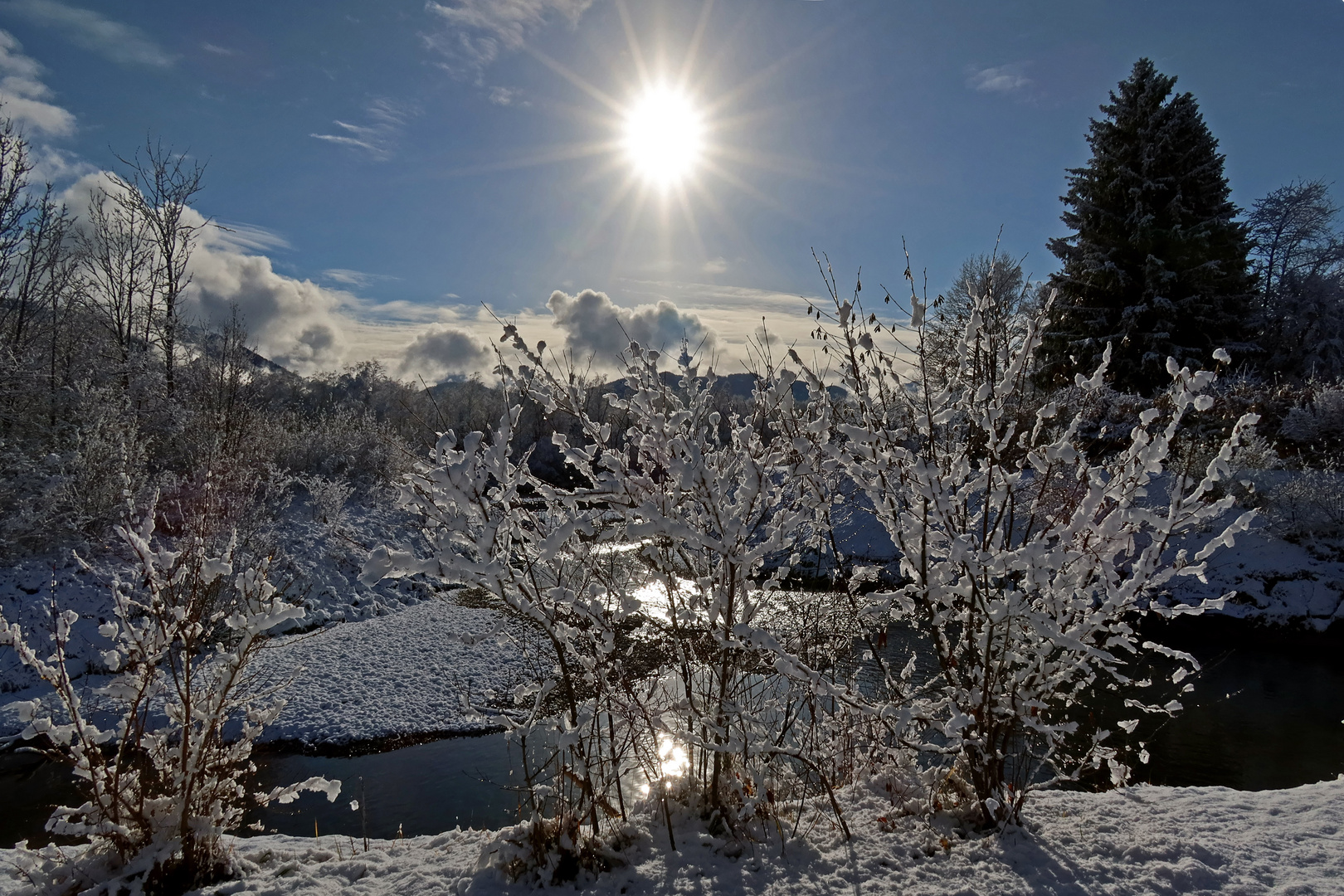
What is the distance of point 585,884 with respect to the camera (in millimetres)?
2725

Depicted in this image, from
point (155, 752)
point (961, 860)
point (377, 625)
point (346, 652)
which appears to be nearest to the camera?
point (961, 860)

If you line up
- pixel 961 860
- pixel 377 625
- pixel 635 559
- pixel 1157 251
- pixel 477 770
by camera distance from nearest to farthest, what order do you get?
pixel 961 860 < pixel 635 559 < pixel 477 770 < pixel 377 625 < pixel 1157 251

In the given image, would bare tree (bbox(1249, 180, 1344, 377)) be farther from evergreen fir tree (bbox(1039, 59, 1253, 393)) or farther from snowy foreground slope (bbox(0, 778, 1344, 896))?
snowy foreground slope (bbox(0, 778, 1344, 896))

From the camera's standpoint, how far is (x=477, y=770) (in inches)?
238

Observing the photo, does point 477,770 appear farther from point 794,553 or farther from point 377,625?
point 377,625

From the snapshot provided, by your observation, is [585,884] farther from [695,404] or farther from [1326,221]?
[1326,221]

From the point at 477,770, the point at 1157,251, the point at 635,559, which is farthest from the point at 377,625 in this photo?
the point at 1157,251

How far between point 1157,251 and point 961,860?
1994 cm

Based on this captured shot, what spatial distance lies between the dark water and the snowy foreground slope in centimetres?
184

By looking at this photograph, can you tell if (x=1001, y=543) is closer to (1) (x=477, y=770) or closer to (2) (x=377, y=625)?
(1) (x=477, y=770)

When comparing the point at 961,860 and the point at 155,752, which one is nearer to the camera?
the point at 961,860

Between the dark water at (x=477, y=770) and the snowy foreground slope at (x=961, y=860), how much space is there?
184 cm

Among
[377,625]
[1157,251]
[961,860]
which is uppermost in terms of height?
[1157,251]

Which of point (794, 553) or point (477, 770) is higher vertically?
point (794, 553)
